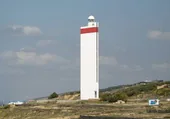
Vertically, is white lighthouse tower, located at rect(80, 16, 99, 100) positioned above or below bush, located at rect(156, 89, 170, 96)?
above

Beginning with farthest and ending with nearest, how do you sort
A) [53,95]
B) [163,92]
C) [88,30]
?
[53,95]
[163,92]
[88,30]

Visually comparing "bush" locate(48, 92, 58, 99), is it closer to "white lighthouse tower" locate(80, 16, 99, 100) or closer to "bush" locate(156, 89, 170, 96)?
"white lighthouse tower" locate(80, 16, 99, 100)

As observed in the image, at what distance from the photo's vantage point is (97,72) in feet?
216

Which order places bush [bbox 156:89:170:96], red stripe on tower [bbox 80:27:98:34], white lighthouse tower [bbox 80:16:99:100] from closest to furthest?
white lighthouse tower [bbox 80:16:99:100] < red stripe on tower [bbox 80:27:98:34] < bush [bbox 156:89:170:96]

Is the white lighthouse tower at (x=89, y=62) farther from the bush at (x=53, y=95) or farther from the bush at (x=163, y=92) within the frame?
the bush at (x=53, y=95)

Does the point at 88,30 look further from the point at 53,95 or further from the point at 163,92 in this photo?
the point at 53,95

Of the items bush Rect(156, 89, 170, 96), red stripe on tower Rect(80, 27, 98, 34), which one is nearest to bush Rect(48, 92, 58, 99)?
red stripe on tower Rect(80, 27, 98, 34)

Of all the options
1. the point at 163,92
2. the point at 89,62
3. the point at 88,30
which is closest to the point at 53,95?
the point at 89,62

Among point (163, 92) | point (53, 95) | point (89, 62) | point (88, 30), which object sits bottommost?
point (163, 92)

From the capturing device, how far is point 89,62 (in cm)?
6638

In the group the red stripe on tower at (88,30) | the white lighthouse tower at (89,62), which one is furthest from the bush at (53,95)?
the red stripe on tower at (88,30)

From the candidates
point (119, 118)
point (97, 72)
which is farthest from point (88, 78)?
point (119, 118)

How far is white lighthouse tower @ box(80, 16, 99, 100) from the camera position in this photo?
6562 cm

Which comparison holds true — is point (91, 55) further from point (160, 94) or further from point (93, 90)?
point (160, 94)
